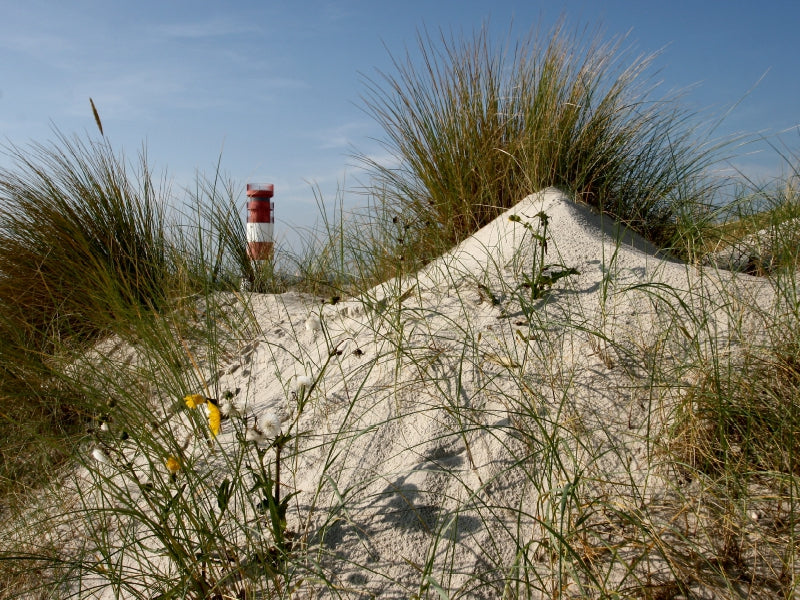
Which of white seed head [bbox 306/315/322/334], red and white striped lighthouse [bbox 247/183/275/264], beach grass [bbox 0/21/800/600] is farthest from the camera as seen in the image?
red and white striped lighthouse [bbox 247/183/275/264]

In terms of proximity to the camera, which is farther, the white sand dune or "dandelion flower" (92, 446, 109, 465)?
"dandelion flower" (92, 446, 109, 465)

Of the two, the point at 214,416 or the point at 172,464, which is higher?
the point at 214,416

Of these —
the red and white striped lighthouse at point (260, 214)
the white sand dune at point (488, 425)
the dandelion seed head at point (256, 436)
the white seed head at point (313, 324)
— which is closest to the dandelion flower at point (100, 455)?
the white sand dune at point (488, 425)

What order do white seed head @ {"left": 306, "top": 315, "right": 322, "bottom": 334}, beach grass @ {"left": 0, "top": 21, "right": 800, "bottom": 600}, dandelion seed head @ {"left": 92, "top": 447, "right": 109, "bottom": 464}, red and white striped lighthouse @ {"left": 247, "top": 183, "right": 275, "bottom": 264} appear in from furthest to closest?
red and white striped lighthouse @ {"left": 247, "top": 183, "right": 275, "bottom": 264}, white seed head @ {"left": 306, "top": 315, "right": 322, "bottom": 334}, dandelion seed head @ {"left": 92, "top": 447, "right": 109, "bottom": 464}, beach grass @ {"left": 0, "top": 21, "right": 800, "bottom": 600}

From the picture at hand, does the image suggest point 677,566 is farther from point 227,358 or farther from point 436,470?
point 227,358

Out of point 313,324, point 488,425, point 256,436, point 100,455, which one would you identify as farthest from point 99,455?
point 488,425

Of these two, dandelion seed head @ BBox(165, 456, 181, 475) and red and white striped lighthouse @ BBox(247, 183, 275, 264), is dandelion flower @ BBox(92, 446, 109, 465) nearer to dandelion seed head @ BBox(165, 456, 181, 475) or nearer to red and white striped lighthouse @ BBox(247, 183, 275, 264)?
dandelion seed head @ BBox(165, 456, 181, 475)

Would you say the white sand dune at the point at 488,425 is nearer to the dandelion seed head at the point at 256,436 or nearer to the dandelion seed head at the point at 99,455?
the dandelion seed head at the point at 256,436

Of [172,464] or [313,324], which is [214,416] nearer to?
[172,464]

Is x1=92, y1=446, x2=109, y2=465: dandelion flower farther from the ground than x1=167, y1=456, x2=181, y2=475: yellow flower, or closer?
closer

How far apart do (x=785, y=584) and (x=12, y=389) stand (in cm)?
311

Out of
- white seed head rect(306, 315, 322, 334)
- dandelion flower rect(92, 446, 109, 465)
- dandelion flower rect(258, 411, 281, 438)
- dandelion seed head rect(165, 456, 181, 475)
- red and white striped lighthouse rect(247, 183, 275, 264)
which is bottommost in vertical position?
dandelion flower rect(92, 446, 109, 465)

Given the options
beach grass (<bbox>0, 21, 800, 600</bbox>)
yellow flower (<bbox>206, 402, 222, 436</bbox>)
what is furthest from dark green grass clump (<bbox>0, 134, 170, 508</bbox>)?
yellow flower (<bbox>206, 402, 222, 436</bbox>)

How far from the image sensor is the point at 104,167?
12.9ft
